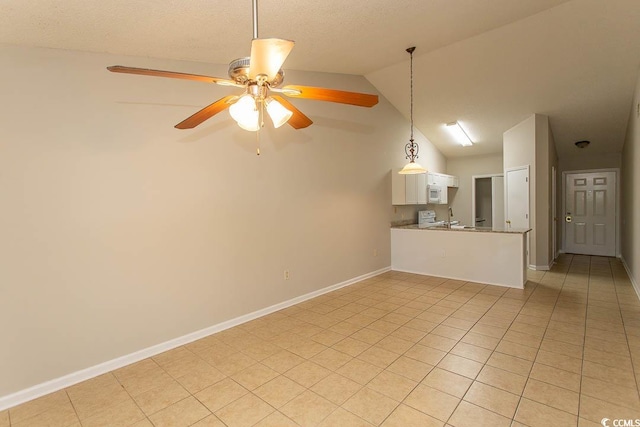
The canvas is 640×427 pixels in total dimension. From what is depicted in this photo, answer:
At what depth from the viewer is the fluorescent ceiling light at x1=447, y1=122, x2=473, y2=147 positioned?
244 inches

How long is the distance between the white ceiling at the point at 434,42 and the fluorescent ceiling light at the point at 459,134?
285 millimetres

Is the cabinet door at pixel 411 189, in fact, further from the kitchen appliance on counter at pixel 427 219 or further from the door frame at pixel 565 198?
the door frame at pixel 565 198

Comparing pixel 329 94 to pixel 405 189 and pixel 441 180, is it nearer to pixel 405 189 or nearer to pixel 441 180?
pixel 405 189

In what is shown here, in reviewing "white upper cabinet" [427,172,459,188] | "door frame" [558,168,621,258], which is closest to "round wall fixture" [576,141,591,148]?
"door frame" [558,168,621,258]

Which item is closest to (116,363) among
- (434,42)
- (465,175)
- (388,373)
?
(388,373)

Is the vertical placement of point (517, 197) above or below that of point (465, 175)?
below

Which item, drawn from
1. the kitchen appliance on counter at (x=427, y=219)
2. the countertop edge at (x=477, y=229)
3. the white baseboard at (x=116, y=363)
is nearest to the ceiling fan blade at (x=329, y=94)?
the white baseboard at (x=116, y=363)

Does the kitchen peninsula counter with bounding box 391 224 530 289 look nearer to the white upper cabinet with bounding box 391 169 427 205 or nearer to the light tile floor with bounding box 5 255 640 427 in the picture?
the white upper cabinet with bounding box 391 169 427 205

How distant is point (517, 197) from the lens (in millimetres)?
5930

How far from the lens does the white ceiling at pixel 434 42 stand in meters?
2.19

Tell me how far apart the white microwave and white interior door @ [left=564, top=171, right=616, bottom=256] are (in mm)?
2968

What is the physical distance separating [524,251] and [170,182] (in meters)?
4.74

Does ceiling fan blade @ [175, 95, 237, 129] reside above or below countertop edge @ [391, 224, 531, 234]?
above

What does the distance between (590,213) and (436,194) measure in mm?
3642
